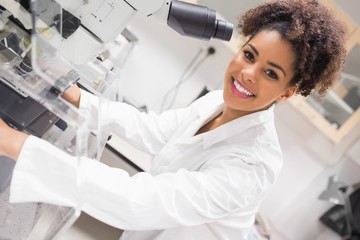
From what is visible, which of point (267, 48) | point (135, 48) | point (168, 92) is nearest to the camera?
point (267, 48)

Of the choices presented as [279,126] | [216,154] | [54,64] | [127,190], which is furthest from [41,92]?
[279,126]

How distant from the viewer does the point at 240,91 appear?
3.02 feet

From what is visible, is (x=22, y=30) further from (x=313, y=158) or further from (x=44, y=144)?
(x=313, y=158)

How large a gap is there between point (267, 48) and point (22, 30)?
633mm

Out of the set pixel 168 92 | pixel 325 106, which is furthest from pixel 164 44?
pixel 325 106

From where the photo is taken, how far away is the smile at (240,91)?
0.91 metres

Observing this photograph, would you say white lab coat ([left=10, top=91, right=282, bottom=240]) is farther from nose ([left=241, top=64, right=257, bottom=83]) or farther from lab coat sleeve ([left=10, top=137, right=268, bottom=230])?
nose ([left=241, top=64, right=257, bottom=83])

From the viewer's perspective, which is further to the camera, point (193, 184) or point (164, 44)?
point (164, 44)

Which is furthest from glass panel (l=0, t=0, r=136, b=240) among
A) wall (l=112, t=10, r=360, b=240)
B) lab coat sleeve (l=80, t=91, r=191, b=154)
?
wall (l=112, t=10, r=360, b=240)

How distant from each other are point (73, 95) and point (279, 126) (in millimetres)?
1667

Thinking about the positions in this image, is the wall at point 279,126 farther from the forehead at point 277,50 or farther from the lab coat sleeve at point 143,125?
the forehead at point 277,50

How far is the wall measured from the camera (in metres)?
1.94

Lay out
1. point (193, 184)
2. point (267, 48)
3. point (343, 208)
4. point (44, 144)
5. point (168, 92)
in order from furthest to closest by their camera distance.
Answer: point (343, 208) → point (168, 92) → point (267, 48) → point (193, 184) → point (44, 144)

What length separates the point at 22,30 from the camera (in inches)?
30.9
